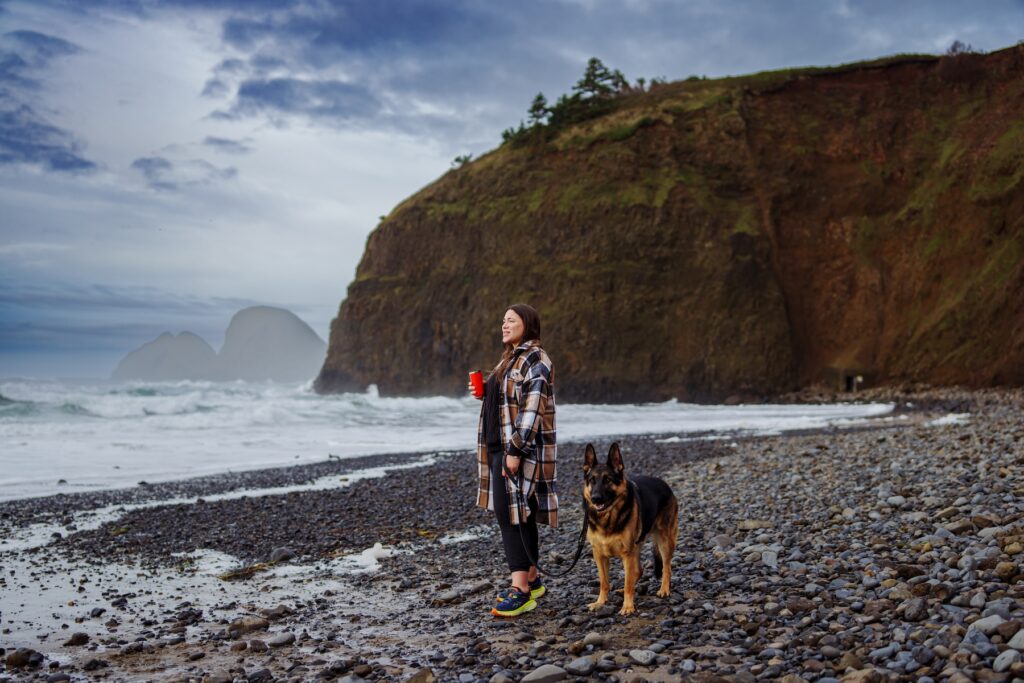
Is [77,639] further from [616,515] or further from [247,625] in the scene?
[616,515]

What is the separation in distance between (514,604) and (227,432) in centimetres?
2178

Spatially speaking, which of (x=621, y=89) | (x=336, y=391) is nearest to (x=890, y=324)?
(x=621, y=89)

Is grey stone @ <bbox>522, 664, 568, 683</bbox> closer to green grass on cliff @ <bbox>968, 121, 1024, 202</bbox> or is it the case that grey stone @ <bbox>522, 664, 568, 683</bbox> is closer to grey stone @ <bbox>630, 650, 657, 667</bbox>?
grey stone @ <bbox>630, 650, 657, 667</bbox>

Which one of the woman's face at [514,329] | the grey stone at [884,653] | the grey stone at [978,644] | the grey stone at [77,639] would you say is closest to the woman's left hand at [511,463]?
the woman's face at [514,329]

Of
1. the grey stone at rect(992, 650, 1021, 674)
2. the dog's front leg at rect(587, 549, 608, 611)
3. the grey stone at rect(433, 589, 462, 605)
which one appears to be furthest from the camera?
the grey stone at rect(433, 589, 462, 605)

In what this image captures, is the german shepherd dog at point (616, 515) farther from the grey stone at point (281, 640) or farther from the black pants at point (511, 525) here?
the grey stone at point (281, 640)

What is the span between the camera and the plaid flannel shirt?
5945mm

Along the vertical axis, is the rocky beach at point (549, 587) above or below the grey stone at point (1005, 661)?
below

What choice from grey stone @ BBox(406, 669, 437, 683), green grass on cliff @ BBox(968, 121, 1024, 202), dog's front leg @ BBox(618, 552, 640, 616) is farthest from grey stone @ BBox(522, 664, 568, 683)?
Answer: green grass on cliff @ BBox(968, 121, 1024, 202)

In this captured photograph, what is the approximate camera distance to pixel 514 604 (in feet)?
20.0

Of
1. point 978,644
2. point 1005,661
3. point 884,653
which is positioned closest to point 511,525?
point 884,653

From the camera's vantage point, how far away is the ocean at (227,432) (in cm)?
1759

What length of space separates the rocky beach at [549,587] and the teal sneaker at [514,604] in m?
0.14

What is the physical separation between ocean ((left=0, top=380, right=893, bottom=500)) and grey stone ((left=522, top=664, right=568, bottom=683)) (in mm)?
12824
